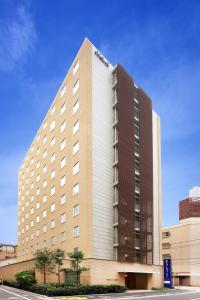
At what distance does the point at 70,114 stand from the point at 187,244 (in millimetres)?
48774

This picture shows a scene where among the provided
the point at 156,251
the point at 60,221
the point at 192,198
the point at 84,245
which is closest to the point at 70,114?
the point at 60,221

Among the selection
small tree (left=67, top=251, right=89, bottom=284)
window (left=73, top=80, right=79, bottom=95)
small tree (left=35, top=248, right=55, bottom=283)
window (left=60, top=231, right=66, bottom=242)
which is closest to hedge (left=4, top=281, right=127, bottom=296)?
small tree (left=67, top=251, right=89, bottom=284)

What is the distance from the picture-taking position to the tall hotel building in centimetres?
6106

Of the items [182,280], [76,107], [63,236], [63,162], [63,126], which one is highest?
[76,107]

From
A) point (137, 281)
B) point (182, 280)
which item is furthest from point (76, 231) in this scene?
Answer: point (182, 280)

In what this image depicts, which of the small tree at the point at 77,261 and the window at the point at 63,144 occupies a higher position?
the window at the point at 63,144

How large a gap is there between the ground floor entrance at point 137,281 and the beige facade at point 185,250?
3087cm

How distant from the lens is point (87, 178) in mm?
61250

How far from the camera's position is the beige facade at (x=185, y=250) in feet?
320

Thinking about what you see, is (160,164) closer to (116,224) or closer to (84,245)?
(116,224)

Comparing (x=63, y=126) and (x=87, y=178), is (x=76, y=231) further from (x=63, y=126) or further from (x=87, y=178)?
(x=63, y=126)

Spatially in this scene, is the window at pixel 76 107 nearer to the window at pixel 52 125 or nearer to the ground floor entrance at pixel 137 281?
the window at pixel 52 125

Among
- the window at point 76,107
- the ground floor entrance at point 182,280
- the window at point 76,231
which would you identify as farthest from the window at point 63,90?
the ground floor entrance at point 182,280

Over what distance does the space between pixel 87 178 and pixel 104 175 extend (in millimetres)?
3836
